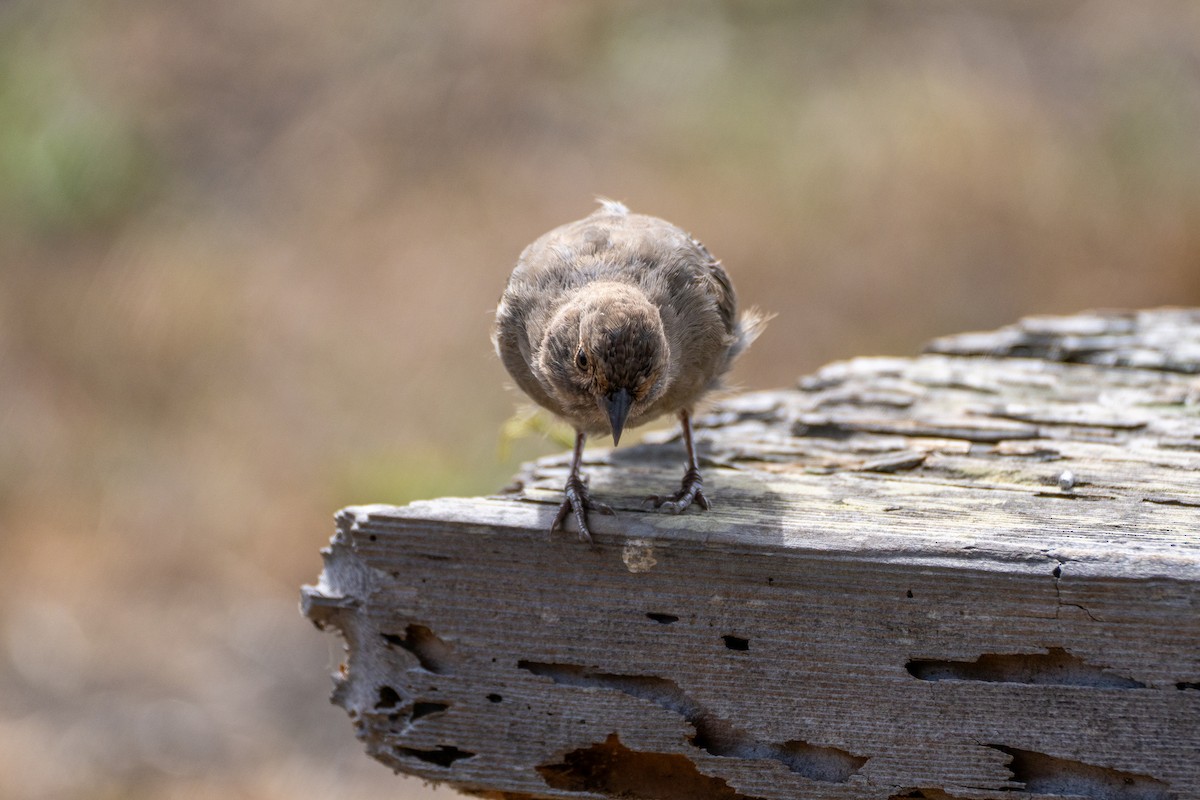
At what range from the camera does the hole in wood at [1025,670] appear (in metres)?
2.27

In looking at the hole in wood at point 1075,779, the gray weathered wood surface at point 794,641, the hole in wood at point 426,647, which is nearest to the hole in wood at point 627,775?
the gray weathered wood surface at point 794,641

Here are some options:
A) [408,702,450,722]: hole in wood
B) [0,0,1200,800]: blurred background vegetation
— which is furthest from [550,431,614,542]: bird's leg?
[0,0,1200,800]: blurred background vegetation

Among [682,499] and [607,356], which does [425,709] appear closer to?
[682,499]

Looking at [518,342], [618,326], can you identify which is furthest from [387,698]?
[518,342]

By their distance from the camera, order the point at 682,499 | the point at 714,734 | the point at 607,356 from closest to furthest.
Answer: the point at 714,734, the point at 682,499, the point at 607,356

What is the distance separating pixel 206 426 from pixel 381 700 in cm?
453

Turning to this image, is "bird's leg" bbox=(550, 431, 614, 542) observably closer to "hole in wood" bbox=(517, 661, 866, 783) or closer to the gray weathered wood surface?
the gray weathered wood surface

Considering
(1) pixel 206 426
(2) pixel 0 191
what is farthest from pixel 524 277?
(2) pixel 0 191

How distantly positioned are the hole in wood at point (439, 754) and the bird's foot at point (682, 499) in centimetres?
67

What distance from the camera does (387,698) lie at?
2549mm

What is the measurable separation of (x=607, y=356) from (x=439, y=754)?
1106 mm

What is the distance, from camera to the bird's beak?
10.4 ft

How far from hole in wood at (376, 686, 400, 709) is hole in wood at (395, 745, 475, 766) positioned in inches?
3.8

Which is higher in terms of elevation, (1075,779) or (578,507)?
(578,507)
